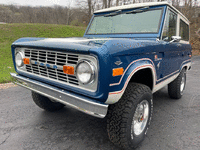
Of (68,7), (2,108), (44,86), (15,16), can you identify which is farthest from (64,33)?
(15,16)

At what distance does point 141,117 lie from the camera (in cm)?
223

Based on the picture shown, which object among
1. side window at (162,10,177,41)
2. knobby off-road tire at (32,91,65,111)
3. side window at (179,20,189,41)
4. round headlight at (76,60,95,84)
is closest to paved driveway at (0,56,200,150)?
knobby off-road tire at (32,91,65,111)

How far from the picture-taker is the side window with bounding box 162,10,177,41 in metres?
2.84

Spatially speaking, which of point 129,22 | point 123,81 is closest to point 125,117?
point 123,81

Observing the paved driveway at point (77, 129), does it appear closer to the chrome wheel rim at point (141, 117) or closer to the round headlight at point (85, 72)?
the chrome wheel rim at point (141, 117)

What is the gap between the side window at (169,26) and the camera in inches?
112

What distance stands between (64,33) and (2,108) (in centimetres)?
1630

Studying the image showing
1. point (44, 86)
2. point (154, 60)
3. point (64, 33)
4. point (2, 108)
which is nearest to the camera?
point (44, 86)

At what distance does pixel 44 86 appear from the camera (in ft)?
6.82

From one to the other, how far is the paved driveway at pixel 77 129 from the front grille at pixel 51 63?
0.95 m

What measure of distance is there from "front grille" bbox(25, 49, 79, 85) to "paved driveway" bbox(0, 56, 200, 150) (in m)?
0.95

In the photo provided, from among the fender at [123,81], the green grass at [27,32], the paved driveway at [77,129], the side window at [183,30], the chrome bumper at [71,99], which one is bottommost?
the paved driveway at [77,129]

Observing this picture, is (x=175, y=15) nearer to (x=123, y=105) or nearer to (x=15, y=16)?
(x=123, y=105)

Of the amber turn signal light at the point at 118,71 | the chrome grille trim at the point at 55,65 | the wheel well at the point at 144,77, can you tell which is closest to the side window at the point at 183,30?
the wheel well at the point at 144,77
